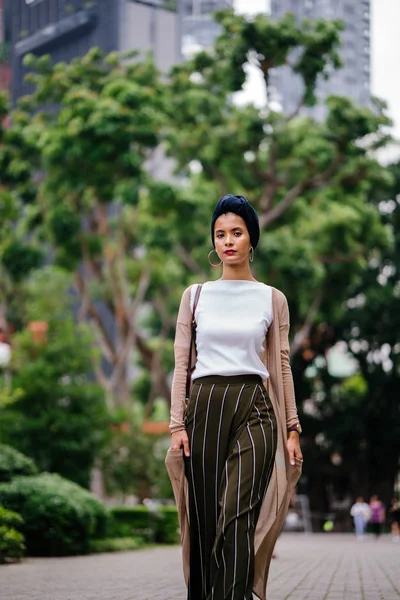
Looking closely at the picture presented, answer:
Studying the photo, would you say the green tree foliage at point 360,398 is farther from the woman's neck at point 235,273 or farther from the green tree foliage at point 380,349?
the woman's neck at point 235,273


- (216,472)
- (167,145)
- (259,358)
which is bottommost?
(216,472)

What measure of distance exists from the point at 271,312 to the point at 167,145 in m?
24.3

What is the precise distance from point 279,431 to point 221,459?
1.06 ft

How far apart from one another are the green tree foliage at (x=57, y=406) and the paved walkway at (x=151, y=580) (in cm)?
645

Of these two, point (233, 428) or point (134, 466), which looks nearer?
point (233, 428)

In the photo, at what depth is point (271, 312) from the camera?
212 inches

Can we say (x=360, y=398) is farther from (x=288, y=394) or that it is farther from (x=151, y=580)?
(x=288, y=394)

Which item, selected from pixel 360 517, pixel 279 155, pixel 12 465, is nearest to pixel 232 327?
pixel 12 465

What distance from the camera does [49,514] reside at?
15234mm

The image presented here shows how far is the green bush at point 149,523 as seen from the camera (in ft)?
79.1

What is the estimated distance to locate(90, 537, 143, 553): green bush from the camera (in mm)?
17300

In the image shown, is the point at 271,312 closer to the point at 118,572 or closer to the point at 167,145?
the point at 118,572

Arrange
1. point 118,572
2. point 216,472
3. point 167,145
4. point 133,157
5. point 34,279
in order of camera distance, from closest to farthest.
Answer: point 216,472 < point 118,572 < point 133,157 < point 167,145 < point 34,279

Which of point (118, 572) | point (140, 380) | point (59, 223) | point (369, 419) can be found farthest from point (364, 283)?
point (118, 572)
